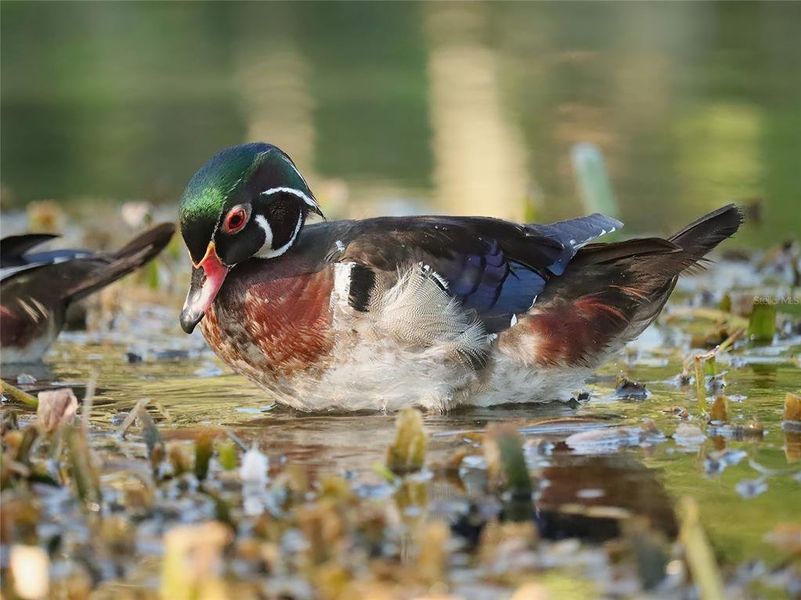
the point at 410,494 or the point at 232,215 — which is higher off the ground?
the point at 232,215

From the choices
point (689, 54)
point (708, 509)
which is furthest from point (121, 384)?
point (689, 54)

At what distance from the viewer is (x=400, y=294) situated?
6180 millimetres

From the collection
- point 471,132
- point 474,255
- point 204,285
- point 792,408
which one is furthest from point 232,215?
point 471,132

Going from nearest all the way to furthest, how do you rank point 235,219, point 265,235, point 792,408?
point 792,408 → point 235,219 → point 265,235

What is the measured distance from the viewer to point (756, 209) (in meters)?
11.1

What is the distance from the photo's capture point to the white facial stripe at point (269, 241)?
6385 mm

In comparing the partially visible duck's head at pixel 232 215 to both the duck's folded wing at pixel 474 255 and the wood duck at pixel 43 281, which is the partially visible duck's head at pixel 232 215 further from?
the wood duck at pixel 43 281

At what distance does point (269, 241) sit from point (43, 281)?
2.07 metres

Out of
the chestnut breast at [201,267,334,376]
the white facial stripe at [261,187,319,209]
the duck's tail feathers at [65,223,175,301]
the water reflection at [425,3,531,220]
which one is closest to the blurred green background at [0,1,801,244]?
the water reflection at [425,3,531,220]

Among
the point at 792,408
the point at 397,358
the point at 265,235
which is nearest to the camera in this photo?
the point at 792,408

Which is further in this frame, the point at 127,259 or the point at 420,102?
the point at 420,102

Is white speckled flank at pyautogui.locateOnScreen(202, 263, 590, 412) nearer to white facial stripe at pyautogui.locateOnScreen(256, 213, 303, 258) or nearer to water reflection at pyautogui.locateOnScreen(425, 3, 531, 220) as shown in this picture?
white facial stripe at pyautogui.locateOnScreen(256, 213, 303, 258)

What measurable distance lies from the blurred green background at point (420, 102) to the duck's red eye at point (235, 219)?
16.0 feet

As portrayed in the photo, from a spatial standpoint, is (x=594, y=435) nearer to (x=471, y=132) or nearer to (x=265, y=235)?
(x=265, y=235)
